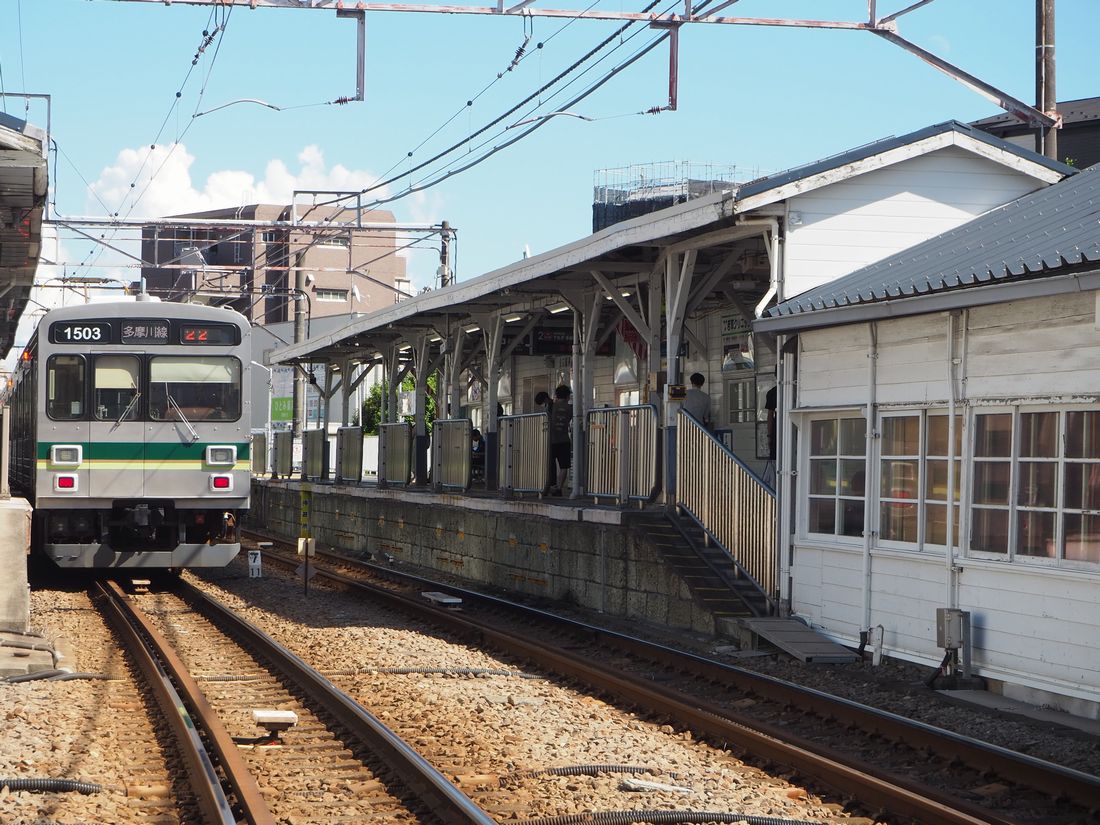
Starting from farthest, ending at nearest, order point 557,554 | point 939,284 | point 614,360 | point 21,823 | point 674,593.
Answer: point 614,360
point 557,554
point 674,593
point 939,284
point 21,823

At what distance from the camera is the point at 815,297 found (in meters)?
11.8

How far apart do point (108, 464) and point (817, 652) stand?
9.44 m

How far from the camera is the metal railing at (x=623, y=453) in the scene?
1497cm

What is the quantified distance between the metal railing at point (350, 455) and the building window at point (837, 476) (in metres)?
15.7

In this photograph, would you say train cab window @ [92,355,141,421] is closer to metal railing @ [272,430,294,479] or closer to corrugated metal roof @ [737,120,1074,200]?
corrugated metal roof @ [737,120,1074,200]

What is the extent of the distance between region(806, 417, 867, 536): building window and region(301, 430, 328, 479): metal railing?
18.8 m

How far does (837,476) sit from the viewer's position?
1202cm

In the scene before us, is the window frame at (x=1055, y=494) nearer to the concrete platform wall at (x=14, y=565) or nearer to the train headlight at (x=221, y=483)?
the concrete platform wall at (x=14, y=565)

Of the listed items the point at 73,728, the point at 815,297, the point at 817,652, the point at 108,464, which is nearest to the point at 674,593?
the point at 817,652

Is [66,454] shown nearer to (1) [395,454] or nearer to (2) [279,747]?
(1) [395,454]

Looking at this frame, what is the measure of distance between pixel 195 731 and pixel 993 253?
6.62 meters

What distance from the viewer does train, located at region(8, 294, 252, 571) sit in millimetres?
16656

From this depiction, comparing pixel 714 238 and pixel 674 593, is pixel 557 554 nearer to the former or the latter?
pixel 674 593

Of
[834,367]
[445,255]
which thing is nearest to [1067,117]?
[445,255]
